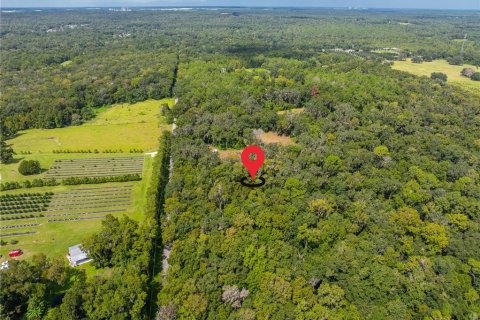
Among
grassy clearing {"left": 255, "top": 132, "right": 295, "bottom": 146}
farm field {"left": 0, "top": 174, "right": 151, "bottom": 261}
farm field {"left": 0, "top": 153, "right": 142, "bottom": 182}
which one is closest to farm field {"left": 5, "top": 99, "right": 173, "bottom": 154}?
farm field {"left": 0, "top": 153, "right": 142, "bottom": 182}

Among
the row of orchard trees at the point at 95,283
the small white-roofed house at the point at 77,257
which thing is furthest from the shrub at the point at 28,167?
the row of orchard trees at the point at 95,283

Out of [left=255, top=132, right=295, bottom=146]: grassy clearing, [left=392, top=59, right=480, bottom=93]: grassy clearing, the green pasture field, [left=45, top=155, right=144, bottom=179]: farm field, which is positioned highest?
[left=392, top=59, right=480, bottom=93]: grassy clearing

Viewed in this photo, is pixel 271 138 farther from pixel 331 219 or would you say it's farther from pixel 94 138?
pixel 94 138

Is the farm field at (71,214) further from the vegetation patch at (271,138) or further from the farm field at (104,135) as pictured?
the vegetation patch at (271,138)

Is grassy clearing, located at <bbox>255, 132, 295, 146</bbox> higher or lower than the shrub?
higher

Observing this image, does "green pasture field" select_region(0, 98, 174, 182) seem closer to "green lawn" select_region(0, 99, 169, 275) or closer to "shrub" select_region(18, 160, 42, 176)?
"green lawn" select_region(0, 99, 169, 275)

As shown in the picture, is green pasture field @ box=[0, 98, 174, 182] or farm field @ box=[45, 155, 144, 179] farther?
green pasture field @ box=[0, 98, 174, 182]
